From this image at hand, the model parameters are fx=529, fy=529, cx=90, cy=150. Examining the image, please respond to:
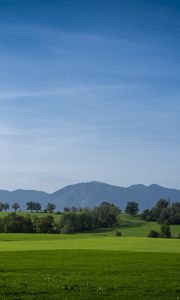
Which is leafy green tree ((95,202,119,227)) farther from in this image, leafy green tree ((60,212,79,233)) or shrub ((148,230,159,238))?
shrub ((148,230,159,238))

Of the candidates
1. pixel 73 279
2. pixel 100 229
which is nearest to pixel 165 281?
pixel 73 279

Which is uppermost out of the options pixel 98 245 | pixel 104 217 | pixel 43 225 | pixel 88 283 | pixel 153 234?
pixel 104 217

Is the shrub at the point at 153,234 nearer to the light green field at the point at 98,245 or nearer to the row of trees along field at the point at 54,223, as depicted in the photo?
the row of trees along field at the point at 54,223

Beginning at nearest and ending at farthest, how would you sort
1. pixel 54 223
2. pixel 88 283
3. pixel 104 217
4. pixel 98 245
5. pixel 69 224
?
pixel 88 283 → pixel 98 245 → pixel 54 223 → pixel 69 224 → pixel 104 217

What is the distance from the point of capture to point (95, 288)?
31.2 metres

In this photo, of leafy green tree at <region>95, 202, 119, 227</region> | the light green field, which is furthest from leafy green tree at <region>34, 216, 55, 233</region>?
the light green field

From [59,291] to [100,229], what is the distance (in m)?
159

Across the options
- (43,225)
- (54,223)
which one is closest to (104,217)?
(54,223)

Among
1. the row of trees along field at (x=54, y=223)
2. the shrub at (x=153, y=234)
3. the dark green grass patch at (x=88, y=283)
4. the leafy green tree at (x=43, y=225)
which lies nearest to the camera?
the dark green grass patch at (x=88, y=283)

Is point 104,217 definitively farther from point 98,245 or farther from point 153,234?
point 98,245

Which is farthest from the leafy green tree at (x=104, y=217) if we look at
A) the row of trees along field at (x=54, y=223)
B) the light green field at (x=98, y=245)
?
the light green field at (x=98, y=245)

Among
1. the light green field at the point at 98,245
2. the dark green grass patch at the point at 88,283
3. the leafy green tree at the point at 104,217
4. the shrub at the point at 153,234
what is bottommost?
the dark green grass patch at the point at 88,283

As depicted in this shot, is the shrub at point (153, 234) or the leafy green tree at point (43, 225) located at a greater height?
the leafy green tree at point (43, 225)

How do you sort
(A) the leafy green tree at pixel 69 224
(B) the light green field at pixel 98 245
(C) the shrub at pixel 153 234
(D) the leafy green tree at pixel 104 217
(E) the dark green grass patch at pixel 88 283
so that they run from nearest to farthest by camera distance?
(E) the dark green grass patch at pixel 88 283
(B) the light green field at pixel 98 245
(C) the shrub at pixel 153 234
(A) the leafy green tree at pixel 69 224
(D) the leafy green tree at pixel 104 217
